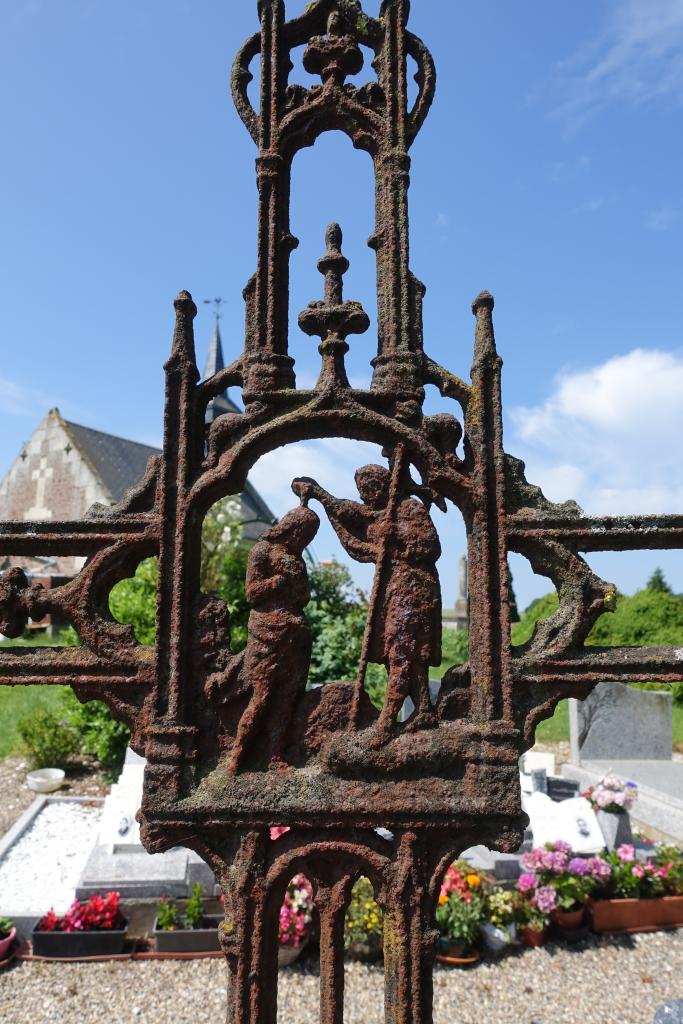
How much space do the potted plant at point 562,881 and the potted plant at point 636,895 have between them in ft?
0.56

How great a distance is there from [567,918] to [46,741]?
10.5 m

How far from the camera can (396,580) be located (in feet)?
11.5

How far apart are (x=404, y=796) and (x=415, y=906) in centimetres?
52

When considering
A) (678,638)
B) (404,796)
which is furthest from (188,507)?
(678,638)

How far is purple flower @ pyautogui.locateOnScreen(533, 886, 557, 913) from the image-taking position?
757cm

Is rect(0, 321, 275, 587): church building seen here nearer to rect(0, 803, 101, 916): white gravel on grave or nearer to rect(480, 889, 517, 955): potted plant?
rect(0, 803, 101, 916): white gravel on grave

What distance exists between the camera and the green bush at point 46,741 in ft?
45.5

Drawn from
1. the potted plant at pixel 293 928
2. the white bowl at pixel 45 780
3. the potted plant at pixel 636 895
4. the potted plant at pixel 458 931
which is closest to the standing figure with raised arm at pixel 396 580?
the potted plant at pixel 293 928

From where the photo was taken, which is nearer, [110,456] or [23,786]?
[23,786]

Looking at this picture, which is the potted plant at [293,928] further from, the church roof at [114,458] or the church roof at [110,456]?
the church roof at [110,456]

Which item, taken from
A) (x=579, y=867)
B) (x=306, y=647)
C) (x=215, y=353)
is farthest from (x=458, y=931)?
(x=215, y=353)

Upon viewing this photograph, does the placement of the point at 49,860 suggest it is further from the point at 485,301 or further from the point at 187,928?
the point at 485,301

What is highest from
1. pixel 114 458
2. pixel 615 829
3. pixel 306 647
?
pixel 114 458

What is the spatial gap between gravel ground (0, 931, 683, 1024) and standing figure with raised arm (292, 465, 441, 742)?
4.71m
